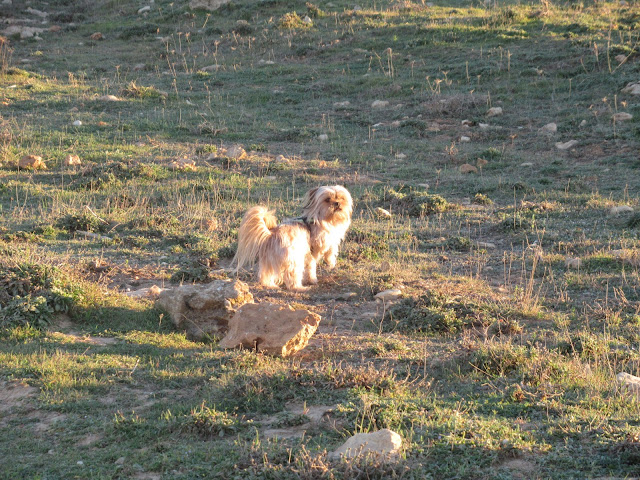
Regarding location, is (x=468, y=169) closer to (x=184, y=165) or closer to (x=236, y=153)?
(x=236, y=153)

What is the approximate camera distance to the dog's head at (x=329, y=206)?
7.96 m

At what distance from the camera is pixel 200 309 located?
687 cm

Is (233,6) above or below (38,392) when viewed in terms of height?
above

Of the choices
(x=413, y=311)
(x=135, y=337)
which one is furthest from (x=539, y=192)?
(x=135, y=337)

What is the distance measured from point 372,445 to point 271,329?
7.40 ft

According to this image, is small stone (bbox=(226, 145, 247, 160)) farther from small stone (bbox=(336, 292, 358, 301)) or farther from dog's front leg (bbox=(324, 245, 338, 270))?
small stone (bbox=(336, 292, 358, 301))

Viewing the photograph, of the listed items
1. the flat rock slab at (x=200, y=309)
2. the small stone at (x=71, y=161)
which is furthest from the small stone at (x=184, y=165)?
the flat rock slab at (x=200, y=309)

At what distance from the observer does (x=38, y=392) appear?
5297 mm

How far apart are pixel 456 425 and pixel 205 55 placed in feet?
64.2

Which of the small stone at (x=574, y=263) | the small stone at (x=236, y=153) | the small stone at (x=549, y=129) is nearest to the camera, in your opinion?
the small stone at (x=574, y=263)

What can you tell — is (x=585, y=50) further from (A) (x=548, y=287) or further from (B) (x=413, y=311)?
(B) (x=413, y=311)

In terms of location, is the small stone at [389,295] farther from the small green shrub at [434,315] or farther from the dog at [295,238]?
the dog at [295,238]

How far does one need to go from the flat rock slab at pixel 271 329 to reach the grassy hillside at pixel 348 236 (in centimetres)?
16

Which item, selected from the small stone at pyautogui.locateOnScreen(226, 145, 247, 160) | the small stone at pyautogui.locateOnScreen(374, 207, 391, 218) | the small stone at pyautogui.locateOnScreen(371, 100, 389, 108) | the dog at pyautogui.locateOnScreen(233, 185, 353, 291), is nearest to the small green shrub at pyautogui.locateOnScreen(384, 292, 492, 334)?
the dog at pyautogui.locateOnScreen(233, 185, 353, 291)
